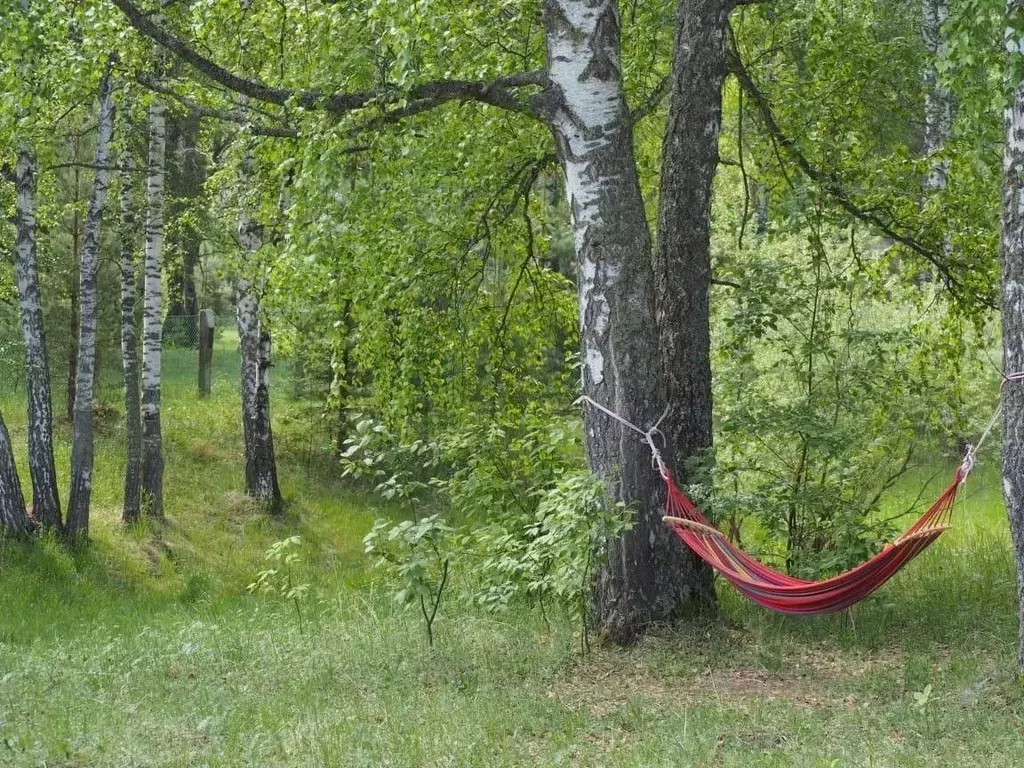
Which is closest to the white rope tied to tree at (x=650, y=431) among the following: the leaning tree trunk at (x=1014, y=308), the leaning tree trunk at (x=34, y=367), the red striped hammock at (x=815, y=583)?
the red striped hammock at (x=815, y=583)

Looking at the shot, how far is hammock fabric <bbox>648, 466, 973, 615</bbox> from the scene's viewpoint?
5.34 meters

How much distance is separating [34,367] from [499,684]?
Answer: 23.6ft

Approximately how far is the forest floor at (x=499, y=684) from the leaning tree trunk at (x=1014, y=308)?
2.85 ft

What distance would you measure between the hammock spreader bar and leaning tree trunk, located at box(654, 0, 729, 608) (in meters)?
0.67

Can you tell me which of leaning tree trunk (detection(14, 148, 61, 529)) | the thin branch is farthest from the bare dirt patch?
leaning tree trunk (detection(14, 148, 61, 529))

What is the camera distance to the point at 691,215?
701 cm

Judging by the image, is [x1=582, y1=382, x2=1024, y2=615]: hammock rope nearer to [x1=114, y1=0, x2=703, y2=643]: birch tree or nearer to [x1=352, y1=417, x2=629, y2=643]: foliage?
[x1=114, y1=0, x2=703, y2=643]: birch tree

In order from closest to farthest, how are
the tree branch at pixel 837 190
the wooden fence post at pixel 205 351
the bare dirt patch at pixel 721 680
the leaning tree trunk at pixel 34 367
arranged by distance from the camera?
the bare dirt patch at pixel 721 680 → the tree branch at pixel 837 190 → the leaning tree trunk at pixel 34 367 → the wooden fence post at pixel 205 351

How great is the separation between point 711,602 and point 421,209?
11.0ft

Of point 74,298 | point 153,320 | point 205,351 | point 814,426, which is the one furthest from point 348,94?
point 205,351

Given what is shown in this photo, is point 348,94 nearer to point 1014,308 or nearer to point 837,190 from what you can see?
point 837,190

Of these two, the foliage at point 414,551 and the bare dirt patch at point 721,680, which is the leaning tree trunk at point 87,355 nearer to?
the foliage at point 414,551

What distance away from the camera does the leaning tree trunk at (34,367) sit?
11.5 m

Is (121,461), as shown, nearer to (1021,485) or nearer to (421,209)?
(421,209)
